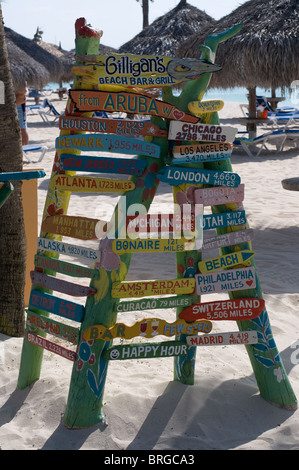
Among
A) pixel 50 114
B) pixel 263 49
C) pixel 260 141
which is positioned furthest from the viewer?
pixel 50 114

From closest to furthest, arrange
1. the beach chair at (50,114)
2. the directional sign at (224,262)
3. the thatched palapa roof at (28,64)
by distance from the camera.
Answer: the directional sign at (224,262)
the thatched palapa roof at (28,64)
the beach chair at (50,114)

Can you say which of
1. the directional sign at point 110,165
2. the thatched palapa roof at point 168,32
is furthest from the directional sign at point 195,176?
the thatched palapa roof at point 168,32

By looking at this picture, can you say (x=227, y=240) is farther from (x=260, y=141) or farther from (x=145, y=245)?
(x=260, y=141)

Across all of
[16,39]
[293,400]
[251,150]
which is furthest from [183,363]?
[16,39]

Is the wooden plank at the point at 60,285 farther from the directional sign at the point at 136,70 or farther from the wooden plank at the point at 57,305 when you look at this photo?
the directional sign at the point at 136,70

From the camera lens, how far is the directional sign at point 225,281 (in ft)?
8.71

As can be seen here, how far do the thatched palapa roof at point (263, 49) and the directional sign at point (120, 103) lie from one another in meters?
6.89

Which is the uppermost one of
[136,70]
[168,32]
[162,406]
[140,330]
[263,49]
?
[168,32]

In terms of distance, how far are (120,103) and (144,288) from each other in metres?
0.83

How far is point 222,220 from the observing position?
2.70 metres

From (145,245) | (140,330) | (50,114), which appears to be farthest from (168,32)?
(140,330)

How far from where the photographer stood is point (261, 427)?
8.57ft

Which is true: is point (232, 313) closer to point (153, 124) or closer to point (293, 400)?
point (293, 400)

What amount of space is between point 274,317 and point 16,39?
16562mm
